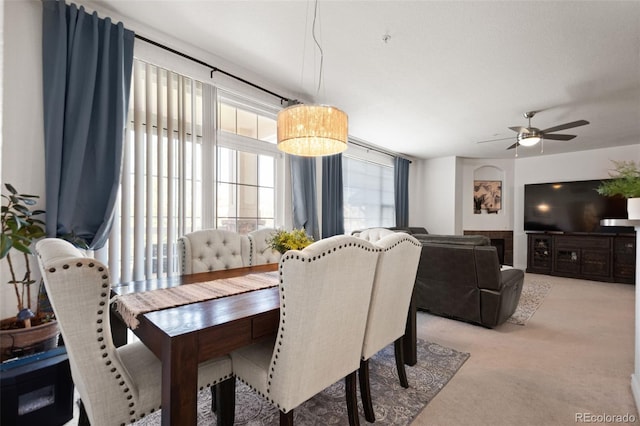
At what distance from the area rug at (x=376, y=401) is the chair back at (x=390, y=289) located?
1.21 ft

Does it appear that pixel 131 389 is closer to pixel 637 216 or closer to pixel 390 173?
pixel 637 216

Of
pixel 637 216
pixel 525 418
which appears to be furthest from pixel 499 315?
pixel 637 216

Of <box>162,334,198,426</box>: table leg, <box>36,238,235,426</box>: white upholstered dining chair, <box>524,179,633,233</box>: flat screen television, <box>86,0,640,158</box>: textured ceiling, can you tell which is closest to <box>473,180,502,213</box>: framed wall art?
<box>524,179,633,233</box>: flat screen television

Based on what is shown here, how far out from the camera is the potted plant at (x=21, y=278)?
153 centimetres

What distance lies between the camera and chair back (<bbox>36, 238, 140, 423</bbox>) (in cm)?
87

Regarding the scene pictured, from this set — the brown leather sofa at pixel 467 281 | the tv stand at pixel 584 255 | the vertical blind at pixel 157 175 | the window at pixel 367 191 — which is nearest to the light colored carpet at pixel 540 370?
the brown leather sofa at pixel 467 281

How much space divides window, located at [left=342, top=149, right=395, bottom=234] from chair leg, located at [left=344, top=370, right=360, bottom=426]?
148 inches

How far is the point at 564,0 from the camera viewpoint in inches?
73.7

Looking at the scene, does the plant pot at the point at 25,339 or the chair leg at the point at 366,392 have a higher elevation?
the plant pot at the point at 25,339

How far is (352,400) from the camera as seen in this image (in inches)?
55.5

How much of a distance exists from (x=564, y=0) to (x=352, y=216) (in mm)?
3816

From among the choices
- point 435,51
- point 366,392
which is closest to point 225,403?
point 366,392

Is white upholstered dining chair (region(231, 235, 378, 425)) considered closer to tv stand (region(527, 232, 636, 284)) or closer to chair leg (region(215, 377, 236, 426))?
chair leg (region(215, 377, 236, 426))

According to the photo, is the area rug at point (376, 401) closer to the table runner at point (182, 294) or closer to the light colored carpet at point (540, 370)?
the light colored carpet at point (540, 370)
